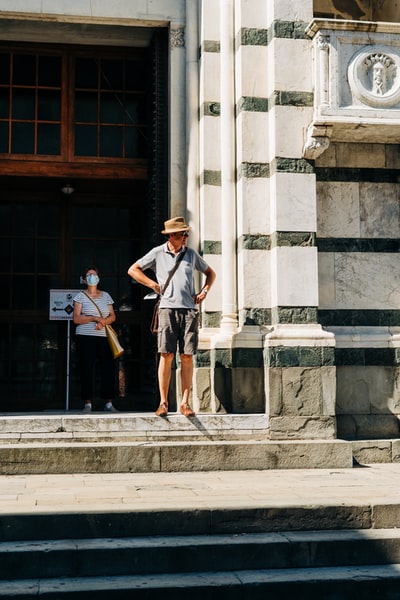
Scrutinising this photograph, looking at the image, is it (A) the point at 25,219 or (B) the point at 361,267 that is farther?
(A) the point at 25,219

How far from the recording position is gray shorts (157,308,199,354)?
9.88 metres

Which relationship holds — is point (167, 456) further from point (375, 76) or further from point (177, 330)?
point (375, 76)

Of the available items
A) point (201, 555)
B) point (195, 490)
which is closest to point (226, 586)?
point (201, 555)

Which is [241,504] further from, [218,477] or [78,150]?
[78,150]

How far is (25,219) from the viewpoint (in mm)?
12992

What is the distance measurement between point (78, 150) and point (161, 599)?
790 centimetres

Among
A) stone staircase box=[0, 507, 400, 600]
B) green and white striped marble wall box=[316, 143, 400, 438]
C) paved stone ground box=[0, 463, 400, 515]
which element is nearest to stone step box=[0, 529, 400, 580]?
stone staircase box=[0, 507, 400, 600]

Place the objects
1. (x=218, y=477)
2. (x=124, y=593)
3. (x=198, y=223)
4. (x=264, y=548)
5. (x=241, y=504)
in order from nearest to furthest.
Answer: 1. (x=124, y=593)
2. (x=264, y=548)
3. (x=241, y=504)
4. (x=218, y=477)
5. (x=198, y=223)

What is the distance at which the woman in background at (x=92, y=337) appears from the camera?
37.7 ft

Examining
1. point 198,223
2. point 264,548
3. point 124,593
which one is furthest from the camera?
point 198,223

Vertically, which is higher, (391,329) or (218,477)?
(391,329)

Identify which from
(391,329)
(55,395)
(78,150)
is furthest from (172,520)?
(78,150)

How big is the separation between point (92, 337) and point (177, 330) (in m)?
2.01

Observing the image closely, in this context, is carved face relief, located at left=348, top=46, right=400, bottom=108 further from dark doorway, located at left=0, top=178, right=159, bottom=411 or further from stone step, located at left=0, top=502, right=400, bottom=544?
stone step, located at left=0, top=502, right=400, bottom=544
